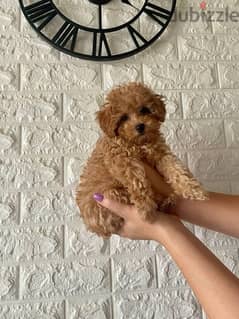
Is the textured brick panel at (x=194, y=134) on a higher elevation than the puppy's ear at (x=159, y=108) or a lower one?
higher

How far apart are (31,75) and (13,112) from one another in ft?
0.40

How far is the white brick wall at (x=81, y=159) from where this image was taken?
1.05 meters

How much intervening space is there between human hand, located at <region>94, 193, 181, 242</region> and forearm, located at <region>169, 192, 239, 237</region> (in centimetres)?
8

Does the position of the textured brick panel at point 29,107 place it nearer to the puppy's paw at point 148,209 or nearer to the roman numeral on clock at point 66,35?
the roman numeral on clock at point 66,35

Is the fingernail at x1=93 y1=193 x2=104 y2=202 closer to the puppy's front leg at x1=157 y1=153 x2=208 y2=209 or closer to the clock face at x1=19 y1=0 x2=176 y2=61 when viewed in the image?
the puppy's front leg at x1=157 y1=153 x2=208 y2=209

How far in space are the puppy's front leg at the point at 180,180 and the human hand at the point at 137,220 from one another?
6cm

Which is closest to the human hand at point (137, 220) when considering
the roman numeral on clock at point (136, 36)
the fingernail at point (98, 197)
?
the fingernail at point (98, 197)

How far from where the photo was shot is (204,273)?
69 centimetres

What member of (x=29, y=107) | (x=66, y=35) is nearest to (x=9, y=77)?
(x=29, y=107)

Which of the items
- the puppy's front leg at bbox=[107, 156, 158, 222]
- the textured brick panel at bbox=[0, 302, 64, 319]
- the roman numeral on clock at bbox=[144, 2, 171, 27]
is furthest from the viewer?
the roman numeral on clock at bbox=[144, 2, 171, 27]

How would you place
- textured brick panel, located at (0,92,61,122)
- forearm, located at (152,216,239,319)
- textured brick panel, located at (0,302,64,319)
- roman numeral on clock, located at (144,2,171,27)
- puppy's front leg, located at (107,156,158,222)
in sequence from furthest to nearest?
1. roman numeral on clock, located at (144,2,171,27)
2. textured brick panel, located at (0,92,61,122)
3. textured brick panel, located at (0,302,64,319)
4. puppy's front leg, located at (107,156,158,222)
5. forearm, located at (152,216,239,319)

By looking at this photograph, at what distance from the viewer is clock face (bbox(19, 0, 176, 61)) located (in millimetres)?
1192

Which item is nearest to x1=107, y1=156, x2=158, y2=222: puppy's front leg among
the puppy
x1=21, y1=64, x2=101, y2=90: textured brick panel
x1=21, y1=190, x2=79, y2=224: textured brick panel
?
the puppy

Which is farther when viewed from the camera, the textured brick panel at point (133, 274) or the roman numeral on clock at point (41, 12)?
the roman numeral on clock at point (41, 12)
